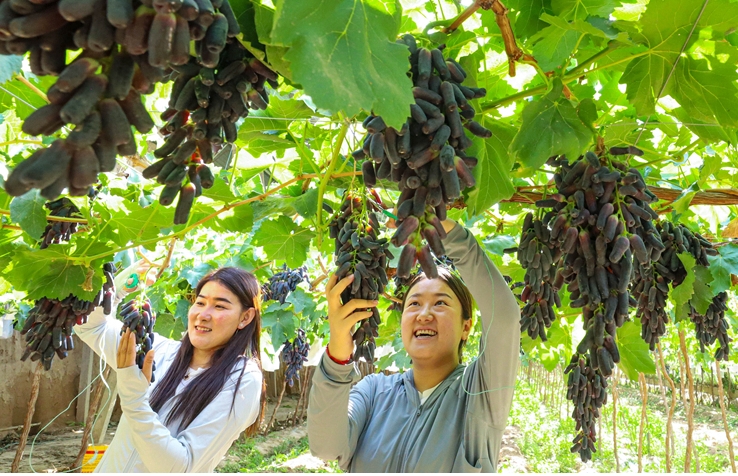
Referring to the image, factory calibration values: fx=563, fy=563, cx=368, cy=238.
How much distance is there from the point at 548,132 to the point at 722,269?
1790 millimetres

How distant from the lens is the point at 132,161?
3.59 metres

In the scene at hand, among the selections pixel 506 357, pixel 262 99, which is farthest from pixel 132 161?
pixel 262 99

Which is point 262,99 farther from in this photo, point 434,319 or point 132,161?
point 132,161

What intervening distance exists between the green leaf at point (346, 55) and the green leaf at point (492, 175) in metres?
0.69

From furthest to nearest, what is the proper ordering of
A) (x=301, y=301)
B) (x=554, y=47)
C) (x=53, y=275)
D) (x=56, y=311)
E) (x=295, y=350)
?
1. (x=295, y=350)
2. (x=301, y=301)
3. (x=56, y=311)
4. (x=53, y=275)
5. (x=554, y=47)

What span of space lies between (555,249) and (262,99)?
1115 millimetres

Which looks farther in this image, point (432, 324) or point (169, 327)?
point (169, 327)

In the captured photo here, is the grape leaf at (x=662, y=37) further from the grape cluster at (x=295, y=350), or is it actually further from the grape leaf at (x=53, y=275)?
the grape cluster at (x=295, y=350)

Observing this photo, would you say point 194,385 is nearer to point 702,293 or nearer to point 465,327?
point 465,327

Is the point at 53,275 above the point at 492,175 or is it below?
below

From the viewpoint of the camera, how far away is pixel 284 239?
9.98 ft

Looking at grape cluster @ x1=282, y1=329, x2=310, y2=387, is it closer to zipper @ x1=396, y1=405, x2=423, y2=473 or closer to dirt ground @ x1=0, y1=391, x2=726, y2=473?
dirt ground @ x1=0, y1=391, x2=726, y2=473

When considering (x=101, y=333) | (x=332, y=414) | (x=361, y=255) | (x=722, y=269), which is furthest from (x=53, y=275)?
(x=722, y=269)

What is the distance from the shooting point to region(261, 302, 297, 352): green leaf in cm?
570
